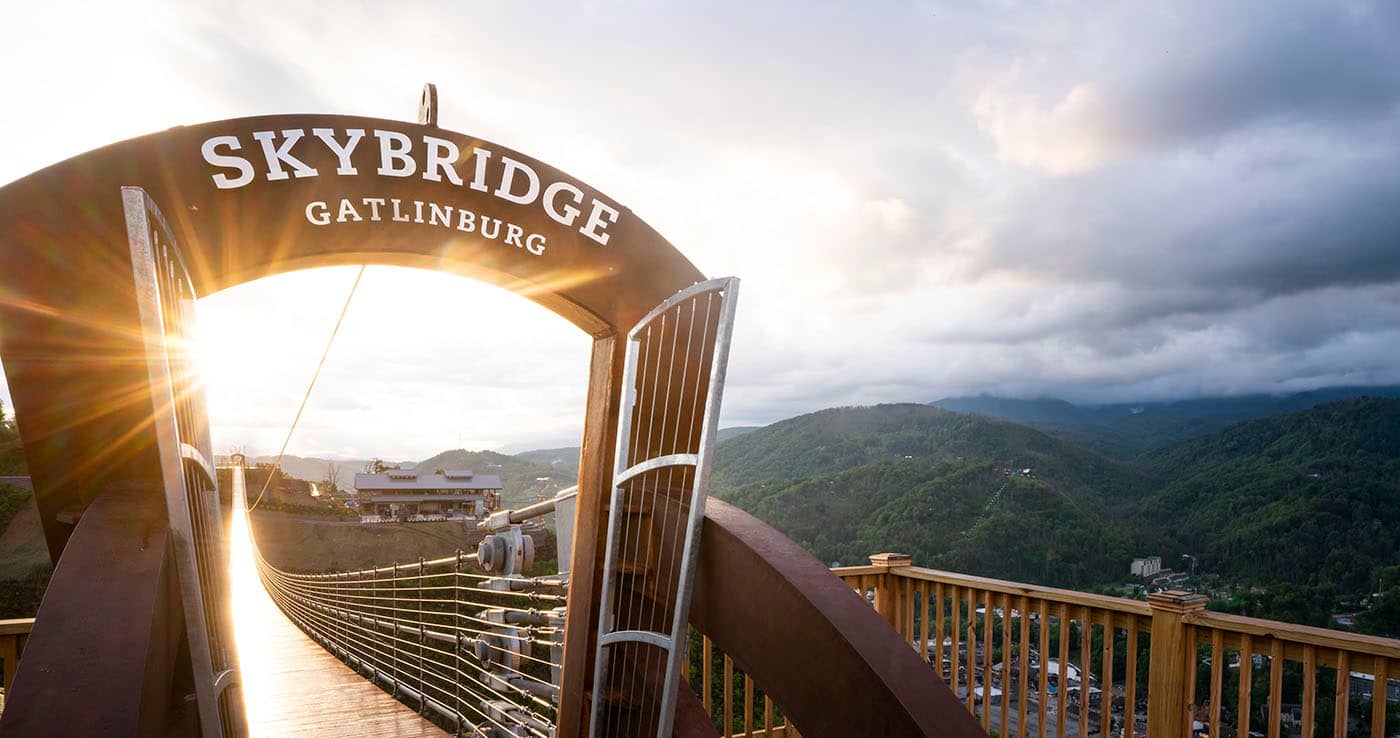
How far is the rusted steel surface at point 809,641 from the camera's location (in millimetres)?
2105

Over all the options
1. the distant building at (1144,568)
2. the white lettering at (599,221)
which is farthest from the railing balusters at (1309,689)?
the distant building at (1144,568)

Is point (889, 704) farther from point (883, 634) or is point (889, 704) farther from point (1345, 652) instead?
point (1345, 652)

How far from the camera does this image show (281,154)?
98.8 inches

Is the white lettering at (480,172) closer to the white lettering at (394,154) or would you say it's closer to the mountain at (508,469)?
the white lettering at (394,154)

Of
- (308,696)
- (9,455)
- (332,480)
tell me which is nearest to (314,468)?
(332,480)

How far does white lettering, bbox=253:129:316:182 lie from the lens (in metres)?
2.49

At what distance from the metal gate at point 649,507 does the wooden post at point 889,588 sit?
2257 millimetres

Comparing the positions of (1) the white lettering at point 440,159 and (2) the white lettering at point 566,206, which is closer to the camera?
(1) the white lettering at point 440,159

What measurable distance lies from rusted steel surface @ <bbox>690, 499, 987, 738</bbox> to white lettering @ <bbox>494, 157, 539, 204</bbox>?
50.0 inches

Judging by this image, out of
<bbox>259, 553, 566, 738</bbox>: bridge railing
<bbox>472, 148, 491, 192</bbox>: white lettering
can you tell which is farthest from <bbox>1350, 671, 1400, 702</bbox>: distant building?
<bbox>472, 148, 491, 192</bbox>: white lettering

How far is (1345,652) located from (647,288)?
2812mm

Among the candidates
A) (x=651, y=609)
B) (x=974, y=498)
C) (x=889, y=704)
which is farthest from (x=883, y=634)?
(x=974, y=498)

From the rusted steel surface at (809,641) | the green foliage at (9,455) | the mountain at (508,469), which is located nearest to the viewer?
the rusted steel surface at (809,641)

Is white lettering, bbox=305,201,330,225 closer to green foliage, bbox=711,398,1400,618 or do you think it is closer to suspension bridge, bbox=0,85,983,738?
suspension bridge, bbox=0,85,983,738
